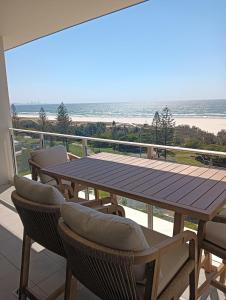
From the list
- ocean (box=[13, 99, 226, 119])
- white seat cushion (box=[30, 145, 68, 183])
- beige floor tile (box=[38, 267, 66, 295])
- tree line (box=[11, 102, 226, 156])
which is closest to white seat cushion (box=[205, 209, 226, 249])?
beige floor tile (box=[38, 267, 66, 295])

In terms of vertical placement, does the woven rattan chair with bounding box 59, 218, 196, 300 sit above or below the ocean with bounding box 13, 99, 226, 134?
above

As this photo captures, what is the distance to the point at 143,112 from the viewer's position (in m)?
26.8

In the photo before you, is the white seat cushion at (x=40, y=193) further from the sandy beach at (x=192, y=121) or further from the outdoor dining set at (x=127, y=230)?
the sandy beach at (x=192, y=121)

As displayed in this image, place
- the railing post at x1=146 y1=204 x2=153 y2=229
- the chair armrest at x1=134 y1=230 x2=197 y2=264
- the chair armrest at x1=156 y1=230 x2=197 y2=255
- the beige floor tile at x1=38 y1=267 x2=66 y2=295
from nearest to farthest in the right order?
the chair armrest at x1=134 y1=230 x2=197 y2=264 → the chair armrest at x1=156 y1=230 x2=197 y2=255 → the beige floor tile at x1=38 y1=267 x2=66 y2=295 → the railing post at x1=146 y1=204 x2=153 y2=229

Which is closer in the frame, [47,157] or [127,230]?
[127,230]

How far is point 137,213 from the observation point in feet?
11.7

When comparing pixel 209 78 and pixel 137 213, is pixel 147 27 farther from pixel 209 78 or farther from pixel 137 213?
pixel 137 213

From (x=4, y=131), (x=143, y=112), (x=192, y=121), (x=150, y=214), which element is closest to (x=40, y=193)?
(x=150, y=214)

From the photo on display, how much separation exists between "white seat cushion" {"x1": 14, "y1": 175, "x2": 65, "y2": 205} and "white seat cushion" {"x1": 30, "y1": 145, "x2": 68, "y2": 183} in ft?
4.36

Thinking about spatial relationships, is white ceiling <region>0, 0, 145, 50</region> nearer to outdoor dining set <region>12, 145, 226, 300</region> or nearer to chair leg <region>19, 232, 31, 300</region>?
outdoor dining set <region>12, 145, 226, 300</region>

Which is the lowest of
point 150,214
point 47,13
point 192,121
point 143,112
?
point 192,121

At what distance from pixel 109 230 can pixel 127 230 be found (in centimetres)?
8

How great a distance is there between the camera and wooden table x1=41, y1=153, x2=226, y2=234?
1670mm

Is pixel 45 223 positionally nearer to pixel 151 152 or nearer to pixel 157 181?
pixel 157 181
